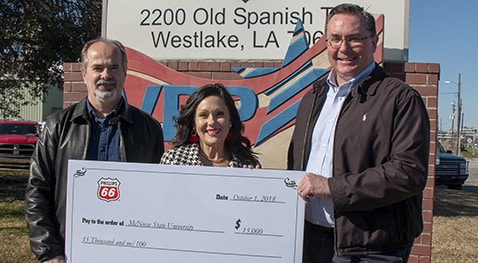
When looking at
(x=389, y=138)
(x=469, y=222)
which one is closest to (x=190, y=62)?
(x=389, y=138)

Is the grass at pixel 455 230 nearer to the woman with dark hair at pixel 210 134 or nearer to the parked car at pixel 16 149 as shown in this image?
the woman with dark hair at pixel 210 134

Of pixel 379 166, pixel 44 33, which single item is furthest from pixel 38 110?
pixel 379 166

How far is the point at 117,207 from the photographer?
2.60m

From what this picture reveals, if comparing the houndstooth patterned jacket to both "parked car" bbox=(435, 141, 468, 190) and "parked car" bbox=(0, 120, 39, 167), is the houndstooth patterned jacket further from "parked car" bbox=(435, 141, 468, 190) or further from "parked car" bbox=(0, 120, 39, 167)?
"parked car" bbox=(435, 141, 468, 190)

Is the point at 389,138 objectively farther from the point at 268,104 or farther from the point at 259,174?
the point at 268,104

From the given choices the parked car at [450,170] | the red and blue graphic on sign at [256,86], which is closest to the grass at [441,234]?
the red and blue graphic on sign at [256,86]

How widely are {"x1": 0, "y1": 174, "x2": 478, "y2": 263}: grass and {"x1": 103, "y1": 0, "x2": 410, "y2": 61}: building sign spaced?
3.04 metres

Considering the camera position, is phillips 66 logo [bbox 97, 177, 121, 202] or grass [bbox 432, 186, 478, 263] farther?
grass [bbox 432, 186, 478, 263]

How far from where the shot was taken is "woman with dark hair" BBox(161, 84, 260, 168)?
9.01 ft

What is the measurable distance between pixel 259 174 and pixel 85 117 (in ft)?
3.36

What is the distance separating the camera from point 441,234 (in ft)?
25.9

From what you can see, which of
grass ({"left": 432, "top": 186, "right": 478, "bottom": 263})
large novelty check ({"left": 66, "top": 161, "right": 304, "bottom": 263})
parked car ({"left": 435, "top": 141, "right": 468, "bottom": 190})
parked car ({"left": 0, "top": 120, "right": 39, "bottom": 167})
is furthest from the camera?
parked car ({"left": 435, "top": 141, "right": 468, "bottom": 190})

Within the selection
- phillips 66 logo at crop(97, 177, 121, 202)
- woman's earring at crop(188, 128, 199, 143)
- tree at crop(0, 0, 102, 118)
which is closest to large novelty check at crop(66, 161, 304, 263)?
phillips 66 logo at crop(97, 177, 121, 202)

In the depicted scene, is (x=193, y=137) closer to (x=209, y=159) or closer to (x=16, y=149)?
(x=209, y=159)
